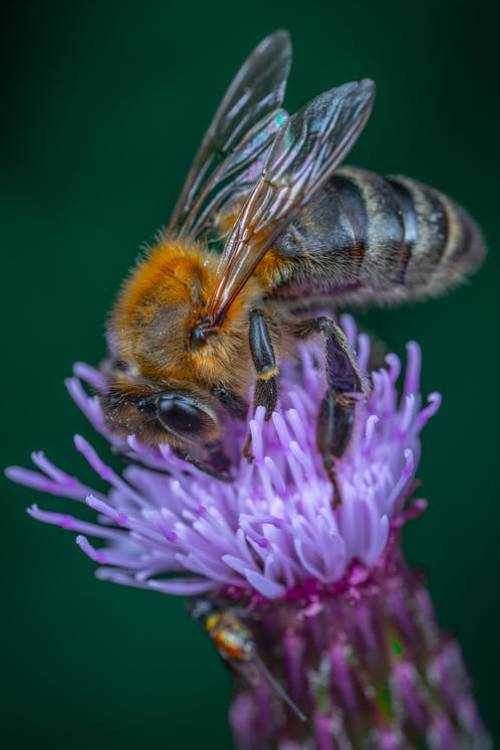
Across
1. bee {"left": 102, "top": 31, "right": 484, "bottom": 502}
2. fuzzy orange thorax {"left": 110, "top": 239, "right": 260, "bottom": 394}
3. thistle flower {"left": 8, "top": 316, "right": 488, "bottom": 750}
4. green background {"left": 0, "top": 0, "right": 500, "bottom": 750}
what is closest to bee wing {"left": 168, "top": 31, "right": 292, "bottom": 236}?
bee {"left": 102, "top": 31, "right": 484, "bottom": 502}

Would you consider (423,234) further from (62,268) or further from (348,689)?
(62,268)

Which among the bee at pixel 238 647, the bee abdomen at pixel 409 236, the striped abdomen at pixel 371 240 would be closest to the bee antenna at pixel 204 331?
the striped abdomen at pixel 371 240

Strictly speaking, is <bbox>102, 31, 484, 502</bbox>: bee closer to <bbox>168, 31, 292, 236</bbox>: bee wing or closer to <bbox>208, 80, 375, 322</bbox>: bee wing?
<bbox>208, 80, 375, 322</bbox>: bee wing

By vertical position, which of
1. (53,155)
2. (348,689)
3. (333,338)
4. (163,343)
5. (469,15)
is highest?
(53,155)

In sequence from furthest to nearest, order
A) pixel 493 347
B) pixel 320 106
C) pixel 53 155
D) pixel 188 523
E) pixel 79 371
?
pixel 53 155 → pixel 493 347 → pixel 79 371 → pixel 188 523 → pixel 320 106

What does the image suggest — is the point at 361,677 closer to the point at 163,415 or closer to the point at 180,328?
the point at 163,415

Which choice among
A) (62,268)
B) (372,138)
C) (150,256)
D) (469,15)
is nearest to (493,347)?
(372,138)
